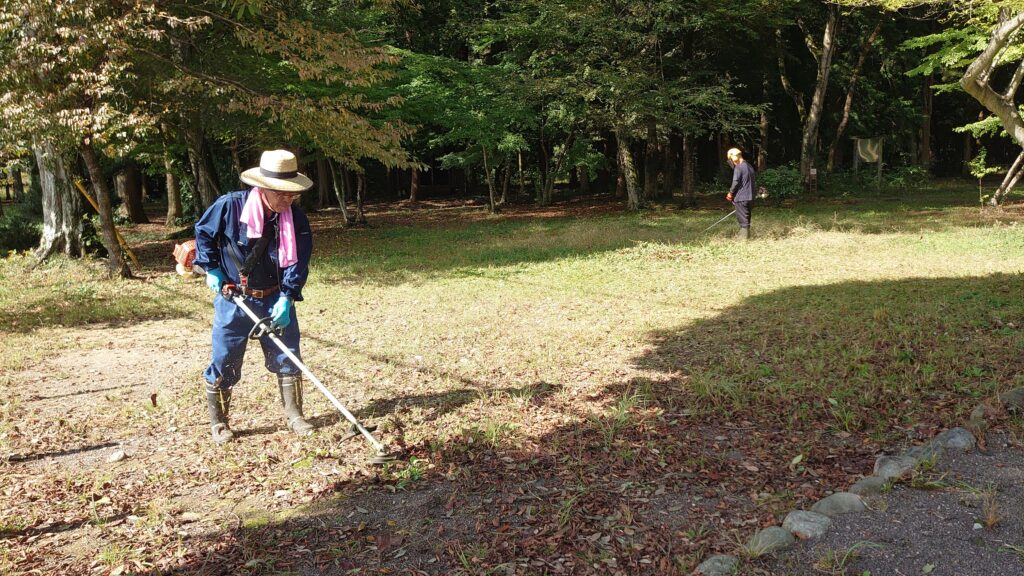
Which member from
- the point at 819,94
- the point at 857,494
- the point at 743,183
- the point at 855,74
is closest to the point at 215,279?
the point at 857,494

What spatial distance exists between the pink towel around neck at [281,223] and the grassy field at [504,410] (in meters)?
1.27

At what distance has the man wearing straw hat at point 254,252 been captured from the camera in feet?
14.5

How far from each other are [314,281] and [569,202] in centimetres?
1684

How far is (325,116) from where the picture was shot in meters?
11.3

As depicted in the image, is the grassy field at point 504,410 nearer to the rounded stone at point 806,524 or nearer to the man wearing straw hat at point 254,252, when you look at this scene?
the rounded stone at point 806,524

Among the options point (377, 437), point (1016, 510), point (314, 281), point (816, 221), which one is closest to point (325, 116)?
point (314, 281)

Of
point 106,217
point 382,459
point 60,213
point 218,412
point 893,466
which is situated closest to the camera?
point 893,466

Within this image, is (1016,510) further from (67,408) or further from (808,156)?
(808,156)

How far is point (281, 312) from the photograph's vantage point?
14.6 ft

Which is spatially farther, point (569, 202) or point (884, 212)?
point (569, 202)

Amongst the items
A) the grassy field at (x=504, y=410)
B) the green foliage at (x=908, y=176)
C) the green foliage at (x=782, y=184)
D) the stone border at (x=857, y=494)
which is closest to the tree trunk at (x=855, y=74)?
the green foliage at (x=908, y=176)

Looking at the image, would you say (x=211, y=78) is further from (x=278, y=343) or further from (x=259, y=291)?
(x=278, y=343)

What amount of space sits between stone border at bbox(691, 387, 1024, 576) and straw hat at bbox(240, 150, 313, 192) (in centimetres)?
317

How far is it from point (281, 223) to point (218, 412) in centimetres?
142
